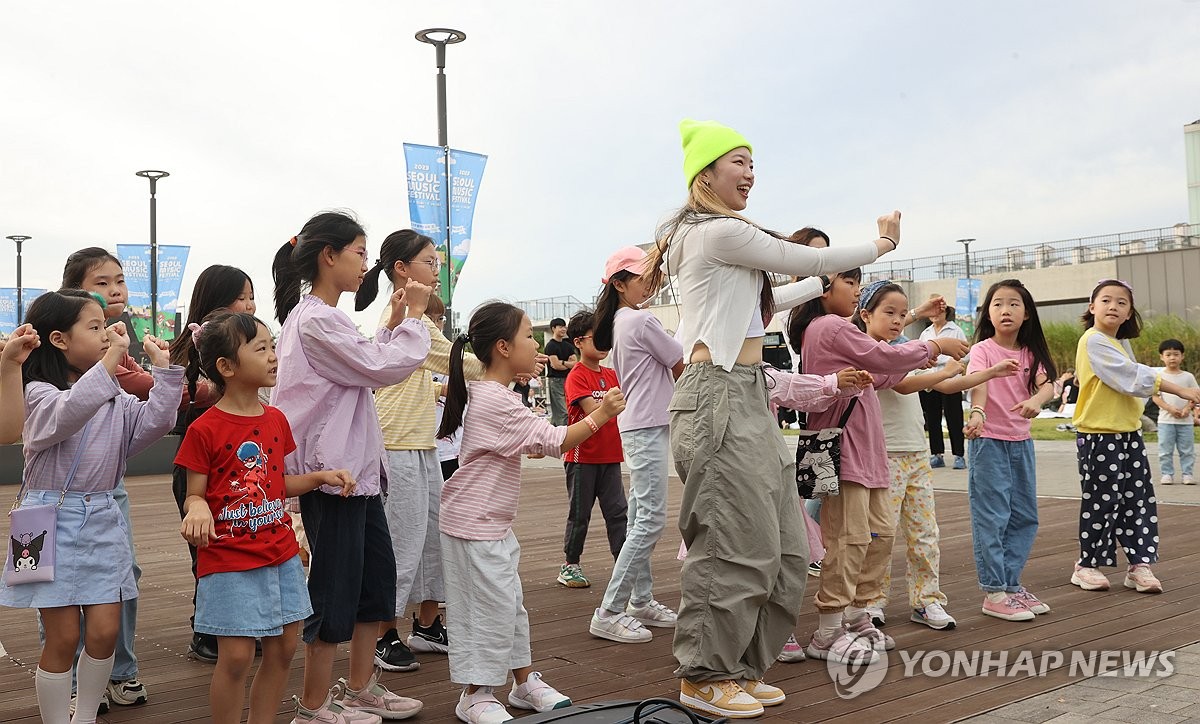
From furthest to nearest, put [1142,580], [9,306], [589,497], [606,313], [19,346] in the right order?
1. [9,306]
2. [589,497]
3. [1142,580]
4. [606,313]
5. [19,346]

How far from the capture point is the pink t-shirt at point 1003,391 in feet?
15.5

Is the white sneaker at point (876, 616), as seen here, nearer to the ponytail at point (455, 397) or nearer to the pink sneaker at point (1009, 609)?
the pink sneaker at point (1009, 609)

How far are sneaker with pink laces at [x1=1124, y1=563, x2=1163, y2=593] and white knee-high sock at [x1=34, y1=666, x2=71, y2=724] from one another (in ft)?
15.2

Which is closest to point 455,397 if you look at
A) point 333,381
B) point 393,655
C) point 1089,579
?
point 333,381

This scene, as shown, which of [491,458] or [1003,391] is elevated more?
[1003,391]

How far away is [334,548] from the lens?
10.0ft

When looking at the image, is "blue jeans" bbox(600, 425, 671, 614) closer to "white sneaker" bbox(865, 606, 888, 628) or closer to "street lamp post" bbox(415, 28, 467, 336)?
"white sneaker" bbox(865, 606, 888, 628)

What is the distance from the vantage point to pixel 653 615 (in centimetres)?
460

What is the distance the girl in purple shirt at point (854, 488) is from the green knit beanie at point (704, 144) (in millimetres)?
942

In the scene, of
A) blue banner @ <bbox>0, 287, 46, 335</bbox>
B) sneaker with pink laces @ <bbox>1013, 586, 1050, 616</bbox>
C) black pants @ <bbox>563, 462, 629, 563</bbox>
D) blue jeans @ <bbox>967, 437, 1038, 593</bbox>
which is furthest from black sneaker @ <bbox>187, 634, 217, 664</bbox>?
blue banner @ <bbox>0, 287, 46, 335</bbox>

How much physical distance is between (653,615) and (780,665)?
32.5 inches

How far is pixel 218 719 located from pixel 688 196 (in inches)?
86.2

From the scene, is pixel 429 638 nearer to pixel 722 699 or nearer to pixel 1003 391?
pixel 722 699

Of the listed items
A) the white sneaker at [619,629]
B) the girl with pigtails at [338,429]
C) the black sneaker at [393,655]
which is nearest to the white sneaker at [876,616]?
the white sneaker at [619,629]
